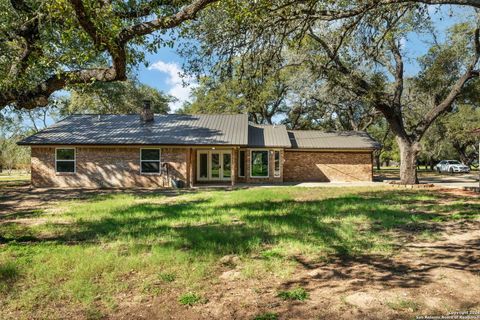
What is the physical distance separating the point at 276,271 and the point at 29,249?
425 cm

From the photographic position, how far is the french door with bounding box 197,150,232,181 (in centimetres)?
2262

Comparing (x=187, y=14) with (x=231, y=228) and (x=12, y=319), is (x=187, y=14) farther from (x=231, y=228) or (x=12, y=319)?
(x=12, y=319)

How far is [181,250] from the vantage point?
5.86m

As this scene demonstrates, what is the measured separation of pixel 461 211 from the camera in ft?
31.7

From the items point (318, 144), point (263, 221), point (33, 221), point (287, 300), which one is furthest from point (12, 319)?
point (318, 144)

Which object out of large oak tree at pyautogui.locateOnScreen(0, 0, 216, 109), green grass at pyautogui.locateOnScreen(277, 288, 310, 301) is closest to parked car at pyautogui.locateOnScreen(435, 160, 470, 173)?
large oak tree at pyautogui.locateOnScreen(0, 0, 216, 109)

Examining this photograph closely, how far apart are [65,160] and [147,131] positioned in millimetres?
4770

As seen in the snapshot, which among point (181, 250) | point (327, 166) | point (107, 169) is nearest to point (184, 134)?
point (107, 169)

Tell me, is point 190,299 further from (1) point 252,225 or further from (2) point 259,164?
(2) point 259,164

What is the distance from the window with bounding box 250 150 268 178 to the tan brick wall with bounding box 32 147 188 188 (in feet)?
16.0

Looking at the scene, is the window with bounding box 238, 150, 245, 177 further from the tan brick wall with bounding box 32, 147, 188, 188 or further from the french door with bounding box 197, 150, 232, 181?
the tan brick wall with bounding box 32, 147, 188, 188

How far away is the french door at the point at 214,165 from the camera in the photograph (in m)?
22.6

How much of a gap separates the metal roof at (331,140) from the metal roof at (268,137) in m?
0.96

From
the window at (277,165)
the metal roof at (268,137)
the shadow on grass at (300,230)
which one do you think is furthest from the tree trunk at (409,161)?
the shadow on grass at (300,230)
